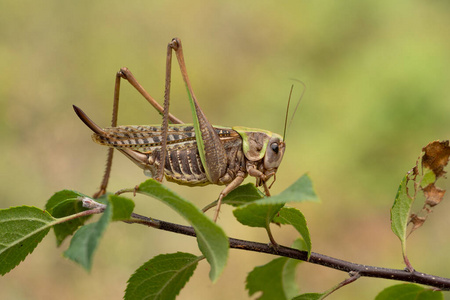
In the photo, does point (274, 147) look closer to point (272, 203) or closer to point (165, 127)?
point (165, 127)

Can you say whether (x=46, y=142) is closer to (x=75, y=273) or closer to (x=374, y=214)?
(x=75, y=273)

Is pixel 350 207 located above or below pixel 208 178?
below

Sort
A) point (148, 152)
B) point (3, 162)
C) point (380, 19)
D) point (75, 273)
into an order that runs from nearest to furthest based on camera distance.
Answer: point (148, 152) → point (75, 273) → point (3, 162) → point (380, 19)

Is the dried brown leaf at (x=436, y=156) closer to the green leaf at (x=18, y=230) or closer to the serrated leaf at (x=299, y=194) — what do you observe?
the serrated leaf at (x=299, y=194)

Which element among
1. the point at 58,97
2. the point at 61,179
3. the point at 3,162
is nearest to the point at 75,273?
the point at 61,179

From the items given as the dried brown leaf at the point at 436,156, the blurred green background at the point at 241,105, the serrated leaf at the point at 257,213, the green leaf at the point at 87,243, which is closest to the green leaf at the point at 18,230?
the green leaf at the point at 87,243

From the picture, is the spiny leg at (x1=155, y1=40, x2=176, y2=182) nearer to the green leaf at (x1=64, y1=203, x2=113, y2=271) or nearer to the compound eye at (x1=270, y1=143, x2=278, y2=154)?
the compound eye at (x1=270, y1=143, x2=278, y2=154)
